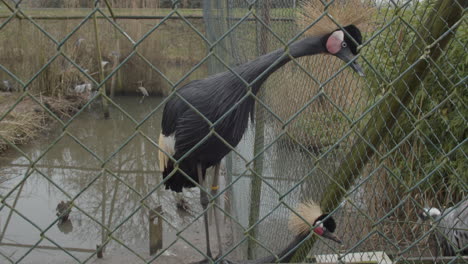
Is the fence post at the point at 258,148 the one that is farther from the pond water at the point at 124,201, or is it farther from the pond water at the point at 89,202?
the pond water at the point at 89,202

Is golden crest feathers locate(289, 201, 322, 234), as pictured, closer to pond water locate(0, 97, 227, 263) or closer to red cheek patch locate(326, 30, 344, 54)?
red cheek patch locate(326, 30, 344, 54)

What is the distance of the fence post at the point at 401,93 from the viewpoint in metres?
1.44

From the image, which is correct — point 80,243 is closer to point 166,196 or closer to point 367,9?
point 166,196

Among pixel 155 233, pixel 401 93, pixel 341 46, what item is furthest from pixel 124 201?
pixel 401 93

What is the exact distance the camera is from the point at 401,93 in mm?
1650

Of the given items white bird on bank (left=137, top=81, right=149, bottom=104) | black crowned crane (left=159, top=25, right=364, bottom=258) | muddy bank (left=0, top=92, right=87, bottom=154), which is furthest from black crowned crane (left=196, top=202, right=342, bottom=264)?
white bird on bank (left=137, top=81, right=149, bottom=104)

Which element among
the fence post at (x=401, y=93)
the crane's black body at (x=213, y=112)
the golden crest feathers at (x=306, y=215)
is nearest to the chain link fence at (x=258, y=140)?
the fence post at (x=401, y=93)

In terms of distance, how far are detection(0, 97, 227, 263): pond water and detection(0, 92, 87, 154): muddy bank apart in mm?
203

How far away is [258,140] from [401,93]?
4.31ft

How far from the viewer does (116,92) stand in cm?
1016

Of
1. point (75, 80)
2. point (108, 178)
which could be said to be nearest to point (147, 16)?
point (75, 80)

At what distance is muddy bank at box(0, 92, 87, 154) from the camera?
6.67m

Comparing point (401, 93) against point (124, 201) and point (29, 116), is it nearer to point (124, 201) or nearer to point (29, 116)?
point (124, 201)

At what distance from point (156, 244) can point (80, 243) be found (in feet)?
3.44
